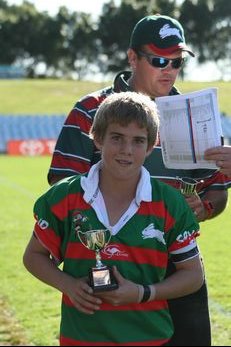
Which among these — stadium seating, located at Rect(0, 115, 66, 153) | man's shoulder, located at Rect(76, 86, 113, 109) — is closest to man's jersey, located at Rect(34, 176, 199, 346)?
man's shoulder, located at Rect(76, 86, 113, 109)

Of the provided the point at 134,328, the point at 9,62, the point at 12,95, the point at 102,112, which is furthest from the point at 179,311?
the point at 9,62

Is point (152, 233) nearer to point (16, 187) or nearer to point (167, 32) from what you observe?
point (167, 32)

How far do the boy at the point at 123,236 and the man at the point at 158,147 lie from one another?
1.29 feet

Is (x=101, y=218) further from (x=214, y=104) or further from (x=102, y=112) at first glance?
(x=214, y=104)

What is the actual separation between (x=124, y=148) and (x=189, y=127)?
61cm

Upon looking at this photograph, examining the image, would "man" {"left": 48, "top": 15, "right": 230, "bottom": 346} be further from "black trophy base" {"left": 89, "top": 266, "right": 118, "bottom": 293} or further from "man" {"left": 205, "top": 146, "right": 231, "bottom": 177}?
"black trophy base" {"left": 89, "top": 266, "right": 118, "bottom": 293}

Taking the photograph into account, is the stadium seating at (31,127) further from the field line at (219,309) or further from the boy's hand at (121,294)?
the boy's hand at (121,294)

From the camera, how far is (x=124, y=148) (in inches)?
111

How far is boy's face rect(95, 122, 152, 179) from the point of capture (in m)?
2.82

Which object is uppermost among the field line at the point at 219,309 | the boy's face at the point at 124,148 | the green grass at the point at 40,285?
the boy's face at the point at 124,148

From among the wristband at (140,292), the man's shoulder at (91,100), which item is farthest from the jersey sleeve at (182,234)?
the man's shoulder at (91,100)

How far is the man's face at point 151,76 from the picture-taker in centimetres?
360

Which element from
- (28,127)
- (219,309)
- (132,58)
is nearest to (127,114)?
(132,58)

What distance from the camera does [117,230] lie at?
9.20 feet
